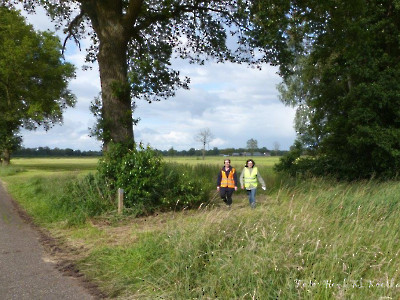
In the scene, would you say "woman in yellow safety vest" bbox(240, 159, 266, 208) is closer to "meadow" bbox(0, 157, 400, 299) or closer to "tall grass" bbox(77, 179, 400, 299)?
"meadow" bbox(0, 157, 400, 299)

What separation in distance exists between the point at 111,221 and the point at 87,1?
8.00 metres

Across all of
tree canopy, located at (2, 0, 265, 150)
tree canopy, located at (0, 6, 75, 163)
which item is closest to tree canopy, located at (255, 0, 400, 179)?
tree canopy, located at (2, 0, 265, 150)

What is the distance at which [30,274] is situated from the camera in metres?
6.39

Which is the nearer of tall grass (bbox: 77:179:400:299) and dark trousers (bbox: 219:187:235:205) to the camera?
tall grass (bbox: 77:179:400:299)

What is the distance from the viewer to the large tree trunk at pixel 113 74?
43.1 ft

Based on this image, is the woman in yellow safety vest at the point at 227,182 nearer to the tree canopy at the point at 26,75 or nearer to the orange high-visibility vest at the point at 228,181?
the orange high-visibility vest at the point at 228,181

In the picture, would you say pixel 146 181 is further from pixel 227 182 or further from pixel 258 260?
pixel 258 260

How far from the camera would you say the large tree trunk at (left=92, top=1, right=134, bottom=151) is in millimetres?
13133

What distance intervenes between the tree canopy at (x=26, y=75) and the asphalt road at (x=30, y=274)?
2758 centimetres

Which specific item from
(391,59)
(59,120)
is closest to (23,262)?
(391,59)

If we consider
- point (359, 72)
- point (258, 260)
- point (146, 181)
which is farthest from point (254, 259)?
point (359, 72)

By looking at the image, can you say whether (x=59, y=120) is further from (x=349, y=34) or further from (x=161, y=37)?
(x=349, y=34)

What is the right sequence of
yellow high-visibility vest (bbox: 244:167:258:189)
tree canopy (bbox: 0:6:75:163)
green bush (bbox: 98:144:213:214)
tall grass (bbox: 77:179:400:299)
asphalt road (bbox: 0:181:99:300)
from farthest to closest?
tree canopy (bbox: 0:6:75:163) < yellow high-visibility vest (bbox: 244:167:258:189) < green bush (bbox: 98:144:213:214) < asphalt road (bbox: 0:181:99:300) < tall grass (bbox: 77:179:400:299)

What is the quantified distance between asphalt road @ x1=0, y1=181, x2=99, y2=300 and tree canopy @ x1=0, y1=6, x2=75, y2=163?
90.5 ft
